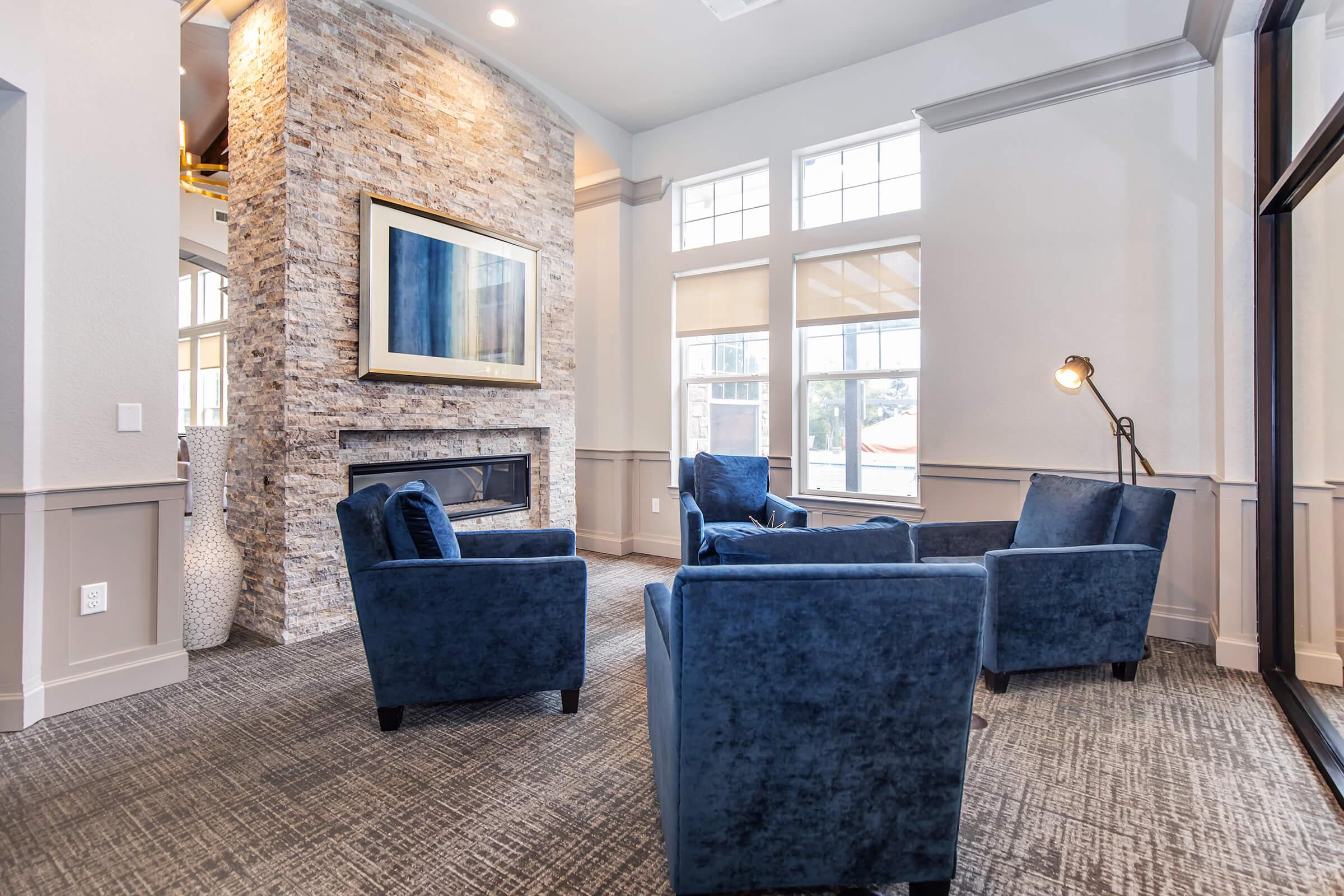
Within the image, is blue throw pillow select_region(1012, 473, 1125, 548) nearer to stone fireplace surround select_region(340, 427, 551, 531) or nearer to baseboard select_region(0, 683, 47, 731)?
stone fireplace surround select_region(340, 427, 551, 531)

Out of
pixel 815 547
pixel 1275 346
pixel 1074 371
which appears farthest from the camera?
pixel 1074 371

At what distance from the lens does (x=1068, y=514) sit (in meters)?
2.98

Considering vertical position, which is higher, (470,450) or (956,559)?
(470,450)

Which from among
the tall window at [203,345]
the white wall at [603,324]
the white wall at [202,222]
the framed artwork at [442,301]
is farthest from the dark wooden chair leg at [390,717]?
the tall window at [203,345]

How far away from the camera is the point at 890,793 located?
1365 millimetres

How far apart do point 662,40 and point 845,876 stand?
172 inches

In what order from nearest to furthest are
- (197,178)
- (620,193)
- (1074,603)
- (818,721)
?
(818,721), (1074,603), (197,178), (620,193)

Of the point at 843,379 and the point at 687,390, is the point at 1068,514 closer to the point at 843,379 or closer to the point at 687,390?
the point at 843,379

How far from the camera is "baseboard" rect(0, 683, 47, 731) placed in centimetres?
231

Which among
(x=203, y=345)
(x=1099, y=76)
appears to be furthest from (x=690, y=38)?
(x=203, y=345)

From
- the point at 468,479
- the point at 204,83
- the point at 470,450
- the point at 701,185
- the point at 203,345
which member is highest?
the point at 204,83

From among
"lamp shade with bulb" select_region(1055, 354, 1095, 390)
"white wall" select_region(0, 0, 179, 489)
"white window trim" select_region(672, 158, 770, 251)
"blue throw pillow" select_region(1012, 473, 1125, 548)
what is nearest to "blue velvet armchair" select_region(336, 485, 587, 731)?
"white wall" select_region(0, 0, 179, 489)

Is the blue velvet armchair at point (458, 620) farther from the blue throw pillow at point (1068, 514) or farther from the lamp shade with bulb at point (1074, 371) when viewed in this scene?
the lamp shade with bulb at point (1074, 371)

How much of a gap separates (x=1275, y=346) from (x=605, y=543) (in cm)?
429
